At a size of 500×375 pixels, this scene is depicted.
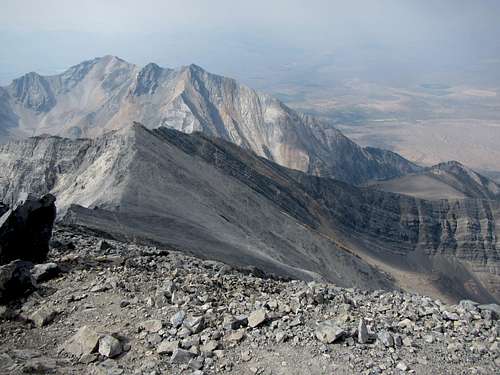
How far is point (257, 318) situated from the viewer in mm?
11039

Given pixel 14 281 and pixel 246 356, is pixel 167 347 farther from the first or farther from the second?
pixel 14 281

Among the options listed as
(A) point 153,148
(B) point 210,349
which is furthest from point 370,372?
(A) point 153,148

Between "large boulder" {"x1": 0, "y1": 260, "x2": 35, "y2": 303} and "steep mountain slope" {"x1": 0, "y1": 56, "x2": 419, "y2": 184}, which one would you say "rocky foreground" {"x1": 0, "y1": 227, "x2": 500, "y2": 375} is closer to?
"large boulder" {"x1": 0, "y1": 260, "x2": 35, "y2": 303}

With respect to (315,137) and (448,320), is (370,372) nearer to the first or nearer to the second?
(448,320)

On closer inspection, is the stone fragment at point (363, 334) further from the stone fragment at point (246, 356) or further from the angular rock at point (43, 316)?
the angular rock at point (43, 316)

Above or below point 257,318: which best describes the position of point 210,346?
below

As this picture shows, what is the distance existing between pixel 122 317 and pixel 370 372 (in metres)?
5.45

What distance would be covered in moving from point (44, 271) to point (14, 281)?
3.58ft

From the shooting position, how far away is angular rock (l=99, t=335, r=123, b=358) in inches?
396

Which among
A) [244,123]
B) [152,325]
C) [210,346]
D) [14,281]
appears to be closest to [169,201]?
[14,281]

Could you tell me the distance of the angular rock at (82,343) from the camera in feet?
33.5

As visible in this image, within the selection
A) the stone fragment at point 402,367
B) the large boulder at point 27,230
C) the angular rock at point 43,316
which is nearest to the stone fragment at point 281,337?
the stone fragment at point 402,367

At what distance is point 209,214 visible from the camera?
154 ft

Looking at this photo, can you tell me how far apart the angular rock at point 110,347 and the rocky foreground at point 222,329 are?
0.07 ft
